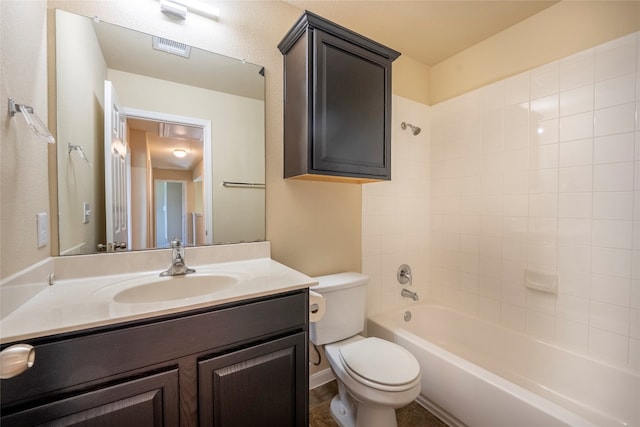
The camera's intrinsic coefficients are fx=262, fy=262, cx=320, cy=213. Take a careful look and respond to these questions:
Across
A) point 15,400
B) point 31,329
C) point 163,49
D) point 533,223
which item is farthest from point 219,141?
point 533,223

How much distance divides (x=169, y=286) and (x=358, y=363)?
955mm

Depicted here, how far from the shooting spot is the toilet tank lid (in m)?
1.49

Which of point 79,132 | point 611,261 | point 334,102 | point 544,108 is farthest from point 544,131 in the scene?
point 79,132

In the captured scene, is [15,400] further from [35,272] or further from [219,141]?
[219,141]

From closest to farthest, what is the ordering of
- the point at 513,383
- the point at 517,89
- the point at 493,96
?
the point at 513,383
the point at 517,89
the point at 493,96

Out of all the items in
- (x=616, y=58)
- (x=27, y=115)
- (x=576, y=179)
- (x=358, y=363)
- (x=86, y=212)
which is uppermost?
(x=616, y=58)

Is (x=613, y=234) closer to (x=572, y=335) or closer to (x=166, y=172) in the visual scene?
(x=572, y=335)

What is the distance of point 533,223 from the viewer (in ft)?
5.55

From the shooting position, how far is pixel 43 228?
971mm

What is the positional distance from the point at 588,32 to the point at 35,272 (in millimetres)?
2818

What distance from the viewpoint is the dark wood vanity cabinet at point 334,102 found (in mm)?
1349

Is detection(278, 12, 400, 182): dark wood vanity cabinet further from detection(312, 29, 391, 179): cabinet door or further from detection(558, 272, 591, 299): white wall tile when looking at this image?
detection(558, 272, 591, 299): white wall tile

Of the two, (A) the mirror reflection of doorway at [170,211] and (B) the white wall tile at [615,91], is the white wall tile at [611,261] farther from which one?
(A) the mirror reflection of doorway at [170,211]

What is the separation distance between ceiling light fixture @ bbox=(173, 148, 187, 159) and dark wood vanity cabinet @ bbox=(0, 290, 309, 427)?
87cm
